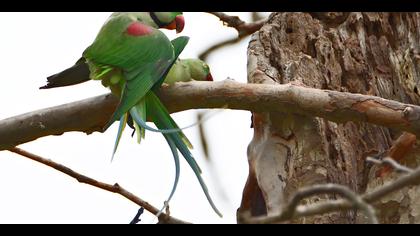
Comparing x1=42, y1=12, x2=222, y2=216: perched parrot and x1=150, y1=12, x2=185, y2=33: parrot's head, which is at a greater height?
x1=150, y1=12, x2=185, y2=33: parrot's head

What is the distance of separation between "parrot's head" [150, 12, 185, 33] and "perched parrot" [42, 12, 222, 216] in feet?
0.39

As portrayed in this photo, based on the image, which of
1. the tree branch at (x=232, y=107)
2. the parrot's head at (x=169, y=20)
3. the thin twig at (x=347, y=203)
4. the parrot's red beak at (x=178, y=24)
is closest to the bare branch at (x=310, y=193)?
the thin twig at (x=347, y=203)

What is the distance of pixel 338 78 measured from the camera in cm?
316

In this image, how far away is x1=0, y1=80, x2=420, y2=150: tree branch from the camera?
2.59m

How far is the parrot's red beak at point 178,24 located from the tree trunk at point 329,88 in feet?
1.41

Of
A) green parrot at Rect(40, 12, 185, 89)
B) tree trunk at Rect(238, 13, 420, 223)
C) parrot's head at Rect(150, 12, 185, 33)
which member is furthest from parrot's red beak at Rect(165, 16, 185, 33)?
tree trunk at Rect(238, 13, 420, 223)

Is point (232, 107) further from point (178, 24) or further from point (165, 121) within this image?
point (178, 24)

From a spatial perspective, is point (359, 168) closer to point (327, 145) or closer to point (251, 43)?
point (327, 145)

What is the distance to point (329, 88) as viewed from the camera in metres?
3.11

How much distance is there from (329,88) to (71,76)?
1040mm

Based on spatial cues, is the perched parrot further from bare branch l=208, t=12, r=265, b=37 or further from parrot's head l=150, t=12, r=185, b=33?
bare branch l=208, t=12, r=265, b=37

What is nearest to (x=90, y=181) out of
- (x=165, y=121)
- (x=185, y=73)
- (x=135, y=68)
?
(x=165, y=121)

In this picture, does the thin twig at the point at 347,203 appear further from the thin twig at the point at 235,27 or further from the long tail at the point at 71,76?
the thin twig at the point at 235,27

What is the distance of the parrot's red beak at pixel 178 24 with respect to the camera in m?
3.50
